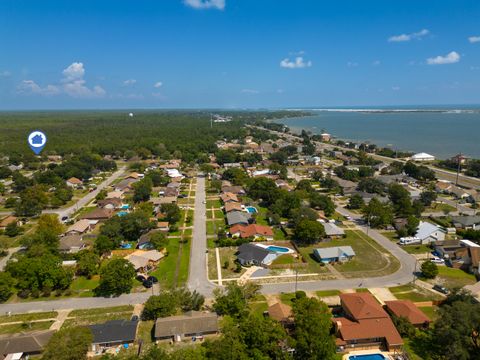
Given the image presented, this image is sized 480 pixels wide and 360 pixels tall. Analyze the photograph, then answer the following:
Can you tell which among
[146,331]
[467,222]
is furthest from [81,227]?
[467,222]

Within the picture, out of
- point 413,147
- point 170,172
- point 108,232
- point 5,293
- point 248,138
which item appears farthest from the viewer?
point 248,138

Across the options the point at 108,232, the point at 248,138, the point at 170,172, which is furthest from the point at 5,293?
the point at 248,138

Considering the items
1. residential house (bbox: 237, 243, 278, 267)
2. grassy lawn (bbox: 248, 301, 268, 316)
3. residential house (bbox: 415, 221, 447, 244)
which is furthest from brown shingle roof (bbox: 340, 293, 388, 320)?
residential house (bbox: 415, 221, 447, 244)

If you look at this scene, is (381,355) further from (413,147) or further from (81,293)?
(413,147)

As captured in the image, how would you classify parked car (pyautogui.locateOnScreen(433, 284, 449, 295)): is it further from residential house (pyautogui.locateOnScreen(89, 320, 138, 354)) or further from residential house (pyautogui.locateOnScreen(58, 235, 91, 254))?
residential house (pyautogui.locateOnScreen(58, 235, 91, 254))

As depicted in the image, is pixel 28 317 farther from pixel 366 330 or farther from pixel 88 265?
pixel 366 330

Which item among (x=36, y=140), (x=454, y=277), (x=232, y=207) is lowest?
(x=454, y=277)
